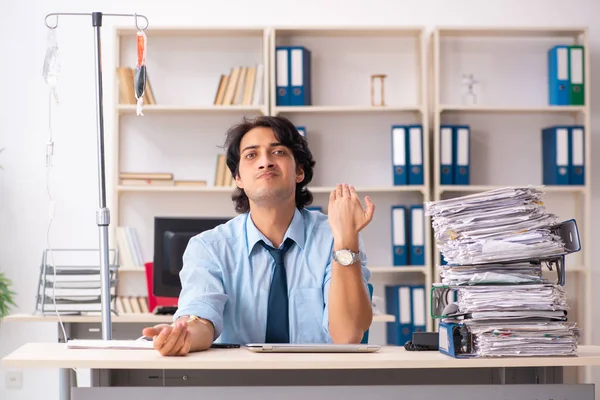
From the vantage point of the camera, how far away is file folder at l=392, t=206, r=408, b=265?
14.7ft

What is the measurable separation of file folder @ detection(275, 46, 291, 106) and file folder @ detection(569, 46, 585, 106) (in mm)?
1587

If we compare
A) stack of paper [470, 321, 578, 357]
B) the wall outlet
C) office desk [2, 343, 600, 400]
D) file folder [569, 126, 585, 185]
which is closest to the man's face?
office desk [2, 343, 600, 400]

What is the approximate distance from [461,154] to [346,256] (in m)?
2.72

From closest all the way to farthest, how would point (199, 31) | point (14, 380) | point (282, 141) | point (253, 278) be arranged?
point (253, 278) < point (282, 141) < point (199, 31) < point (14, 380)

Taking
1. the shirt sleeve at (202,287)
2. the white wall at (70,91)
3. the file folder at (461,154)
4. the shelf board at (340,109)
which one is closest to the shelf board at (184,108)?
the shelf board at (340,109)

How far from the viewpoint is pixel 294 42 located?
4773 millimetres

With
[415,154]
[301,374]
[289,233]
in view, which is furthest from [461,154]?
[301,374]

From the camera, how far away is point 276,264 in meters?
2.14

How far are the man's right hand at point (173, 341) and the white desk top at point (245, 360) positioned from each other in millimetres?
19

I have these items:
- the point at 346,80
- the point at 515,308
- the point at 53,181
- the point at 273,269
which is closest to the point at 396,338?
the point at 346,80

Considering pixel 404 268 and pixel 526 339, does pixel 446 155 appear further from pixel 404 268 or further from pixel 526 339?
pixel 526 339

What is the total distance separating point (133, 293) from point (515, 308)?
132 inches

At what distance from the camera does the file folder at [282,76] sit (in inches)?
177

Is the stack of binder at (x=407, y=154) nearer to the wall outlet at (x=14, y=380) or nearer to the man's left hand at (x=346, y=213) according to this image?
the wall outlet at (x=14, y=380)
